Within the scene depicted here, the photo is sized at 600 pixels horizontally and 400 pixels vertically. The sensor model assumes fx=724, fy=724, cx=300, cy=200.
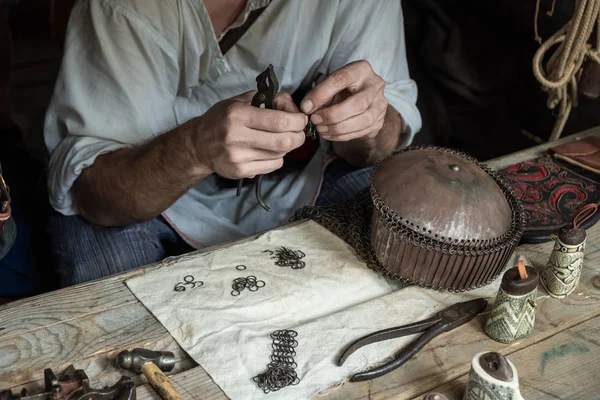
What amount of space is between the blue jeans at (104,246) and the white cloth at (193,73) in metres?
0.05

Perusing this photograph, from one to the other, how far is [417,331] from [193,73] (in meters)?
1.00

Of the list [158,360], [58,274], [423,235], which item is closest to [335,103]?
[423,235]

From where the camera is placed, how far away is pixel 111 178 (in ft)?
6.09

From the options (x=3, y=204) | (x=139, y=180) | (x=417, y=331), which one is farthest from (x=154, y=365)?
(x=139, y=180)

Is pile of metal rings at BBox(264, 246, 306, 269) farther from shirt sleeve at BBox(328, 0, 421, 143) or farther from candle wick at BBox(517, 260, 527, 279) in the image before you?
shirt sleeve at BBox(328, 0, 421, 143)

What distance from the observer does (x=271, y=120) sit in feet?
4.98

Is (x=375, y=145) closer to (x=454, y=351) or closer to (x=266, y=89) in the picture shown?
(x=266, y=89)

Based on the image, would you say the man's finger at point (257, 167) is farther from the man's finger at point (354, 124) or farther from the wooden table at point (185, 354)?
the wooden table at point (185, 354)

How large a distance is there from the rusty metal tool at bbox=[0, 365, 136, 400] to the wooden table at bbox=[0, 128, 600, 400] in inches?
2.0

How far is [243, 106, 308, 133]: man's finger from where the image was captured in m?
1.52

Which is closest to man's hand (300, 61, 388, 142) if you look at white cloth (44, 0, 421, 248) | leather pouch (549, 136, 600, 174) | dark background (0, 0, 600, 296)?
white cloth (44, 0, 421, 248)

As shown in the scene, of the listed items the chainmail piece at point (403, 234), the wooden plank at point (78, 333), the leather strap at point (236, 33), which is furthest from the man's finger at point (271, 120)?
the leather strap at point (236, 33)

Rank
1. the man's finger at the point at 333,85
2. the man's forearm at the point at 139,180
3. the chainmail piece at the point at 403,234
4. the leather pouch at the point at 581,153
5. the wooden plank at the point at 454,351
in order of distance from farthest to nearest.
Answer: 1. the leather pouch at the point at 581,153
2. the man's forearm at the point at 139,180
3. the man's finger at the point at 333,85
4. the chainmail piece at the point at 403,234
5. the wooden plank at the point at 454,351

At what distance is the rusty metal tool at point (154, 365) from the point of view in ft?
4.10
